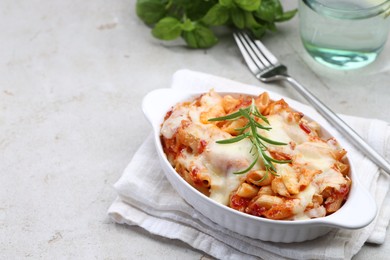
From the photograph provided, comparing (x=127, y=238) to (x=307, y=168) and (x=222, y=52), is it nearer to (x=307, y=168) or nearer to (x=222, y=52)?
(x=307, y=168)

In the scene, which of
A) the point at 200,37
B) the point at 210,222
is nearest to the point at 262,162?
the point at 210,222

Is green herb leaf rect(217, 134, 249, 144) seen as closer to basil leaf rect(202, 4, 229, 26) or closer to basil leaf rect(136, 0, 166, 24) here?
basil leaf rect(202, 4, 229, 26)

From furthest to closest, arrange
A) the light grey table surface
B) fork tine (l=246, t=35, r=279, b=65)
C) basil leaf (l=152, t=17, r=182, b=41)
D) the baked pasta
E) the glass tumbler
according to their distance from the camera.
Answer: basil leaf (l=152, t=17, r=182, b=41) → fork tine (l=246, t=35, r=279, b=65) → the glass tumbler → the light grey table surface → the baked pasta

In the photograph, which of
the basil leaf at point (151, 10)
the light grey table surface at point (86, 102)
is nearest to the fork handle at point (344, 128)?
the light grey table surface at point (86, 102)

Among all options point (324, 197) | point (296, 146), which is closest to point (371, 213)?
point (324, 197)

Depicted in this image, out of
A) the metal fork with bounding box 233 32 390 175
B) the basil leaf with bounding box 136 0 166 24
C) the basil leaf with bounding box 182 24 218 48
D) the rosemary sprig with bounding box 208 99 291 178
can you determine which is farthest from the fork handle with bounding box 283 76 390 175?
the basil leaf with bounding box 136 0 166 24

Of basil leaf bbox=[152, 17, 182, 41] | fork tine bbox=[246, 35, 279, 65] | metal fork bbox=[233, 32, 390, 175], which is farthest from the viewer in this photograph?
basil leaf bbox=[152, 17, 182, 41]
